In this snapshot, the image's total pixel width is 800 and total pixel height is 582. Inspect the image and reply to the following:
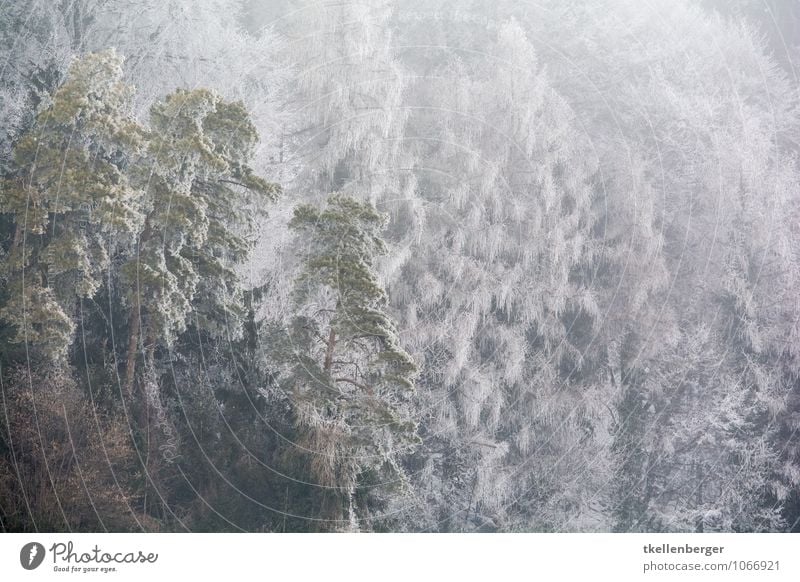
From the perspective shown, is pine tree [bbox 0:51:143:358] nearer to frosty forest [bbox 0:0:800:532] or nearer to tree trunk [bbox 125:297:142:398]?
frosty forest [bbox 0:0:800:532]

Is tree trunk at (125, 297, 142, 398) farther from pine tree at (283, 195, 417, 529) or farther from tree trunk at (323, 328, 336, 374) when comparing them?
tree trunk at (323, 328, 336, 374)

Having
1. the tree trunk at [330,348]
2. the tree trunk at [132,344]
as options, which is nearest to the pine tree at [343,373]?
the tree trunk at [330,348]

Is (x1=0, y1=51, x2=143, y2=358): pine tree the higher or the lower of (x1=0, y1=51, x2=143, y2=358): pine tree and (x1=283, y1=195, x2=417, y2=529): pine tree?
the higher

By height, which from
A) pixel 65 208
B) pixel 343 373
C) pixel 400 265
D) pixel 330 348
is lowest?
pixel 343 373

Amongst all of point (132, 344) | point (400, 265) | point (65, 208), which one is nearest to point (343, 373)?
point (400, 265)

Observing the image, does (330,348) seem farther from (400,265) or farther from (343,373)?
(400,265)

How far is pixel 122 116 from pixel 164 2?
2.33ft

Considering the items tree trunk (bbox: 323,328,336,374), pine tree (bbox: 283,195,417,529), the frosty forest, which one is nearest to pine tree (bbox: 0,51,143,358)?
the frosty forest

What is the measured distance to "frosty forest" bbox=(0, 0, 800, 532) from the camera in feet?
14.8

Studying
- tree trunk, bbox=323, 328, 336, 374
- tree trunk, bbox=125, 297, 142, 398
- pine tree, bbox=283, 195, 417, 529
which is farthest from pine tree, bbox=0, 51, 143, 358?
tree trunk, bbox=323, 328, 336, 374

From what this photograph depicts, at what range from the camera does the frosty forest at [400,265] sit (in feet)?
14.8

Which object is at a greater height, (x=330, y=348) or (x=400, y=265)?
(x=400, y=265)

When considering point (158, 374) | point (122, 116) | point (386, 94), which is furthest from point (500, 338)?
point (122, 116)

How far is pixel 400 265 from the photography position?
467cm
